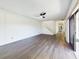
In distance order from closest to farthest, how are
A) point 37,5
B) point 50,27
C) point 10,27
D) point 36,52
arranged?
point 36,52 → point 37,5 → point 10,27 → point 50,27

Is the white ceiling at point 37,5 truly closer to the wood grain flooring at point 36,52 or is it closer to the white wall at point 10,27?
the white wall at point 10,27

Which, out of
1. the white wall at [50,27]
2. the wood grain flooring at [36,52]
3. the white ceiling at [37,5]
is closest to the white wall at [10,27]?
the white ceiling at [37,5]

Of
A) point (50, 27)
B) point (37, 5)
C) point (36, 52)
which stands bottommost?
point (36, 52)

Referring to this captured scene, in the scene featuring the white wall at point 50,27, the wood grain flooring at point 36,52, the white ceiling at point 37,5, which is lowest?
the wood grain flooring at point 36,52

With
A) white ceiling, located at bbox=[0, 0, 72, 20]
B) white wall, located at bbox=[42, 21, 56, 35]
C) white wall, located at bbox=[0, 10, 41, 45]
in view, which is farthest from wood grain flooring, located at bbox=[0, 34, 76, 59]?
white wall, located at bbox=[42, 21, 56, 35]

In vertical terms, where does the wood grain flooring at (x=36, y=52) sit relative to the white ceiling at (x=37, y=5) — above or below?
below

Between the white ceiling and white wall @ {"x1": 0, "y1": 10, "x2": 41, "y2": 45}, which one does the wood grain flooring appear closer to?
white wall @ {"x1": 0, "y1": 10, "x2": 41, "y2": 45}

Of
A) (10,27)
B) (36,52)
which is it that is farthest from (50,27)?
(36,52)

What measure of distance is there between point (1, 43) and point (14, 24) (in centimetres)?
180

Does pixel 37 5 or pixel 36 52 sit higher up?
pixel 37 5

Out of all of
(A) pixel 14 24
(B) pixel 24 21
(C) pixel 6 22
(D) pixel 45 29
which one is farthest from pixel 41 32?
(C) pixel 6 22

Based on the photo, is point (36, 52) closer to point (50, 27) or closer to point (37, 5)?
point (37, 5)

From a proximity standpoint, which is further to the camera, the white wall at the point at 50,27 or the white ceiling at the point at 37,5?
the white wall at the point at 50,27

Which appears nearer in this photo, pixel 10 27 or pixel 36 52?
pixel 36 52
